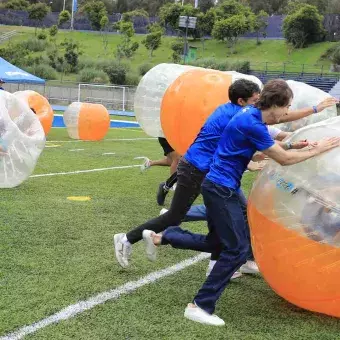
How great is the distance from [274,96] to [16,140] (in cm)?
470

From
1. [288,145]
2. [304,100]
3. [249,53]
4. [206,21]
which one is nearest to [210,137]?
[288,145]

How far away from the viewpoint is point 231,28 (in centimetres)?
6216

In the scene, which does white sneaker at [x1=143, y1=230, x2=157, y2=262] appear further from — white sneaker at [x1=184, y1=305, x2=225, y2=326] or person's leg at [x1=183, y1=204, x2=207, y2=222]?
white sneaker at [x1=184, y1=305, x2=225, y2=326]

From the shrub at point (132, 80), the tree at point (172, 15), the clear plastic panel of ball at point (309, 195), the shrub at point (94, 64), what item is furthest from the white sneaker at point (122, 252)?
the tree at point (172, 15)

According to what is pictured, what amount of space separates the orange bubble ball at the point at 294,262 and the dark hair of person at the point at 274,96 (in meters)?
0.58

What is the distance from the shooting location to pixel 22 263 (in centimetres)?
474

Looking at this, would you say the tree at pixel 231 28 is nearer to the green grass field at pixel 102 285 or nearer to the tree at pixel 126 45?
the tree at pixel 126 45

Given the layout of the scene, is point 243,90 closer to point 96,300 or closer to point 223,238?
point 223,238

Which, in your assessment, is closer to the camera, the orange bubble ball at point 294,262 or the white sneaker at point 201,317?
the orange bubble ball at point 294,262

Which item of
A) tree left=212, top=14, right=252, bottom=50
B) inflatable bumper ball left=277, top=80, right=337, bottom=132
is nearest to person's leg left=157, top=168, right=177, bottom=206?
inflatable bumper ball left=277, top=80, right=337, bottom=132

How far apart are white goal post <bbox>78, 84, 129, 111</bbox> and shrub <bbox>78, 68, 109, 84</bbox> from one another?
7.61 m

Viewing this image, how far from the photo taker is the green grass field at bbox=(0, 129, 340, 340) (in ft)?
11.8

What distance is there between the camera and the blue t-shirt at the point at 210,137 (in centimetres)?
420

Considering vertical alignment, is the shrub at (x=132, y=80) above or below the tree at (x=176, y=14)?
below
